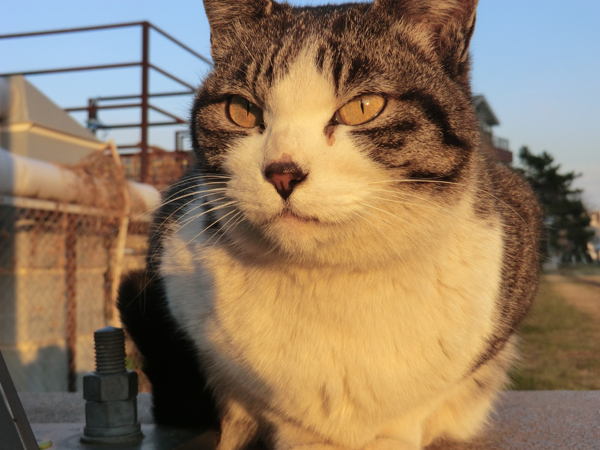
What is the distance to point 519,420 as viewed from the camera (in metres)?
1.99

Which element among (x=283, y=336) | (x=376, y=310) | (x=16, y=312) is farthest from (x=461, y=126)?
(x=16, y=312)

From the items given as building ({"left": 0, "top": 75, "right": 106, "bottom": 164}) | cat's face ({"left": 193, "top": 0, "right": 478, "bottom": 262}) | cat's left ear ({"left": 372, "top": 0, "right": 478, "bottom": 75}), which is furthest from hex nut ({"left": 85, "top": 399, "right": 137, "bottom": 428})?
building ({"left": 0, "top": 75, "right": 106, "bottom": 164})

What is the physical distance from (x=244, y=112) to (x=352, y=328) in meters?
0.55

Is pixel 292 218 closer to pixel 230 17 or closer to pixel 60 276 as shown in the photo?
pixel 230 17

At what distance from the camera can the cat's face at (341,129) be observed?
111 cm

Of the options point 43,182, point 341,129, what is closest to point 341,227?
point 341,129

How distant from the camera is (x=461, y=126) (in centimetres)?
135

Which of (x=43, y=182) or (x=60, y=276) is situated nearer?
(x=43, y=182)

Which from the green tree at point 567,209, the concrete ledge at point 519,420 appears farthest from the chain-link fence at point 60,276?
the green tree at point 567,209

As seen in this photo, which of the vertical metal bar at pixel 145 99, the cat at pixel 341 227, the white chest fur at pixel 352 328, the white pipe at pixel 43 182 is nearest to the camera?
the cat at pixel 341 227

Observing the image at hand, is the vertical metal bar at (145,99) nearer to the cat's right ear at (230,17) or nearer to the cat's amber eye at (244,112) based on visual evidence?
the cat's right ear at (230,17)

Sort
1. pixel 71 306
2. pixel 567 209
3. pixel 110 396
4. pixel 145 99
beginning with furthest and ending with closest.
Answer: pixel 567 209
pixel 145 99
pixel 71 306
pixel 110 396

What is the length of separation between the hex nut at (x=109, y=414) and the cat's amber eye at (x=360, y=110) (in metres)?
0.95

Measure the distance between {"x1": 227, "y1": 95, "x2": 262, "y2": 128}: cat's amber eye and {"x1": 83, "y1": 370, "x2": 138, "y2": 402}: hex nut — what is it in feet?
2.46
